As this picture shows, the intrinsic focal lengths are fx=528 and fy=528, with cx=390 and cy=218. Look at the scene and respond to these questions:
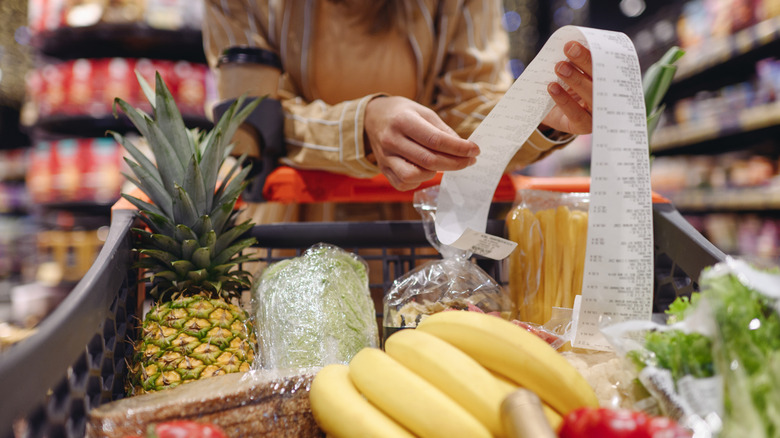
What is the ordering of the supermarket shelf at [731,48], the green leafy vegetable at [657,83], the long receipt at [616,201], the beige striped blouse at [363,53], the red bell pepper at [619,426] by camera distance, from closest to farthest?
1. the red bell pepper at [619,426]
2. the long receipt at [616,201]
3. the green leafy vegetable at [657,83]
4. the beige striped blouse at [363,53]
5. the supermarket shelf at [731,48]

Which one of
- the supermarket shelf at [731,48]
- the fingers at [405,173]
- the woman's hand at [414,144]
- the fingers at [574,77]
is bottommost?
the fingers at [405,173]

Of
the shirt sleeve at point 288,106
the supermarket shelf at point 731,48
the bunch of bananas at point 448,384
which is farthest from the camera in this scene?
the supermarket shelf at point 731,48

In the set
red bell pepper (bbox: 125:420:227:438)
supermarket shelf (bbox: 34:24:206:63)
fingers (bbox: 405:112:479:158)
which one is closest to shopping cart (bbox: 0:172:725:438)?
red bell pepper (bbox: 125:420:227:438)

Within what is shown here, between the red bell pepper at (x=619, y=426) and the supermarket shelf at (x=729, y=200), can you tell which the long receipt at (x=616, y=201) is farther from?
the supermarket shelf at (x=729, y=200)

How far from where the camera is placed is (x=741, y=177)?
3.16 m

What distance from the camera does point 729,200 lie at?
323 centimetres

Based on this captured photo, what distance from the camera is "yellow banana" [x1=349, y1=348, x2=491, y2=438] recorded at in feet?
1.70

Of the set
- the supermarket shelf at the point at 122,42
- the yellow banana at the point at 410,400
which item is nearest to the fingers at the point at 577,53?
the yellow banana at the point at 410,400

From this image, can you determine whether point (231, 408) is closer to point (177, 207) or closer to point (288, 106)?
point (177, 207)

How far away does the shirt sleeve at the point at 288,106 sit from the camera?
1238 millimetres

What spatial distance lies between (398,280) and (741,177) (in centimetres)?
303

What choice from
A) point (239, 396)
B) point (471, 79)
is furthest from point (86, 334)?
point (471, 79)

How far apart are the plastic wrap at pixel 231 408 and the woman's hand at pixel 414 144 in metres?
0.41

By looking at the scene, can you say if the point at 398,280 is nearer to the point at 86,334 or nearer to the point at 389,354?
the point at 389,354
